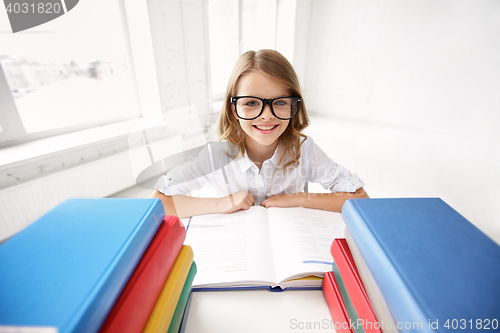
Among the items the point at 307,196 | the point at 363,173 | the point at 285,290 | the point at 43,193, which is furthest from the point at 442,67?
the point at 43,193

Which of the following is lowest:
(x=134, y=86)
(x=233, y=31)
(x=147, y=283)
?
(x=147, y=283)

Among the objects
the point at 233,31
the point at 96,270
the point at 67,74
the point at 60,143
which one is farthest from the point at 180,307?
the point at 233,31

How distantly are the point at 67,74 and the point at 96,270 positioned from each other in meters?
1.84

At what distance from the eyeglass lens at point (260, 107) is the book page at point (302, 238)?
0.92 feet

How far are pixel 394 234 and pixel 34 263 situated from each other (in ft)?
1.24

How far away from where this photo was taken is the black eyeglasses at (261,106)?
642mm

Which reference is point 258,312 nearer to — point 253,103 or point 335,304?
point 335,304

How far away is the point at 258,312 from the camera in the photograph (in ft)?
1.22

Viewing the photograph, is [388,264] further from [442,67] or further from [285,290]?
[442,67]

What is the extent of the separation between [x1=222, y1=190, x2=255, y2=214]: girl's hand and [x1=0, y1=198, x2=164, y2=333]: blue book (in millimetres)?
306

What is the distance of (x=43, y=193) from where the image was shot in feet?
4.18

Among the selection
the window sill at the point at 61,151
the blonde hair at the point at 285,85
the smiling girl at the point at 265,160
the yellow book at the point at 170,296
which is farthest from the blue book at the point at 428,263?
the window sill at the point at 61,151

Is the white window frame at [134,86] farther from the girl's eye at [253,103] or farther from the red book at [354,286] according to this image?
the red book at [354,286]

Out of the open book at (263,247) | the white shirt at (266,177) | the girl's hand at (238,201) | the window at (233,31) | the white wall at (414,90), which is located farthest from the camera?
the window at (233,31)
